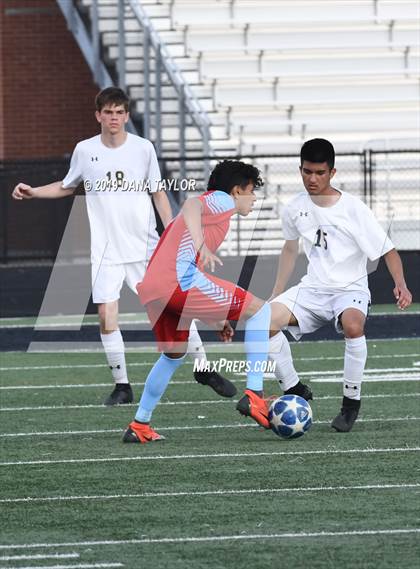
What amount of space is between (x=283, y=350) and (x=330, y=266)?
54 cm

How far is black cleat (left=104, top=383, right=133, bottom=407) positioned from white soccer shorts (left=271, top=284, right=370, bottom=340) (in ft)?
5.37

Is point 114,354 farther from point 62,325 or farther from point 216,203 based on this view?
point 62,325

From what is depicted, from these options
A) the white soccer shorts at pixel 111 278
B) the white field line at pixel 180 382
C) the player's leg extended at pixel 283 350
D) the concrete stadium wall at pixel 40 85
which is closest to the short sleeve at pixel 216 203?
the player's leg extended at pixel 283 350

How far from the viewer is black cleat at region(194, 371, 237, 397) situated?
920 centimetres

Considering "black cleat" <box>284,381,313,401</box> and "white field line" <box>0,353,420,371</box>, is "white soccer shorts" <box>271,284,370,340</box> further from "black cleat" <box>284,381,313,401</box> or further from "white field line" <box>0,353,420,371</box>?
"white field line" <box>0,353,420,371</box>

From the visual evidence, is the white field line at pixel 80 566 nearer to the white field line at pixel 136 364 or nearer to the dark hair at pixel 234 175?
the dark hair at pixel 234 175

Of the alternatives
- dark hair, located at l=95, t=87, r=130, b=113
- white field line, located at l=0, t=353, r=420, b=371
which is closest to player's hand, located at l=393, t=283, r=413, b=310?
dark hair, located at l=95, t=87, r=130, b=113

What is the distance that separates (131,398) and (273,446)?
2.14 m

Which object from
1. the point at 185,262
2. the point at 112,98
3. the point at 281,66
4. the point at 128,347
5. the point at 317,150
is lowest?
the point at 128,347

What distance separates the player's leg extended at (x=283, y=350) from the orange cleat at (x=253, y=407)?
1.79ft

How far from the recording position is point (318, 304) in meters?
8.61

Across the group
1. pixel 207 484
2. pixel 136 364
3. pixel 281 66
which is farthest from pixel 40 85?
pixel 207 484

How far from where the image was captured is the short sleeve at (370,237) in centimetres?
834

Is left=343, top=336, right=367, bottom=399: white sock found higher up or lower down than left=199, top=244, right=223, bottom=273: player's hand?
lower down
